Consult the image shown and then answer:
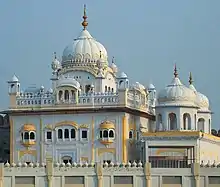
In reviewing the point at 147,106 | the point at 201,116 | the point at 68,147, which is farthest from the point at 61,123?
the point at 201,116

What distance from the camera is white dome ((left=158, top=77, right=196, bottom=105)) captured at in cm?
5056

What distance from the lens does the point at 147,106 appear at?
54.3 m

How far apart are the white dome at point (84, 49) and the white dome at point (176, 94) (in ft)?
15.8

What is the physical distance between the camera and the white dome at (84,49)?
53.4 metres

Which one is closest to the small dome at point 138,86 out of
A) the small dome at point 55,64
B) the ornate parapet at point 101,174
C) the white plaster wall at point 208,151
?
the small dome at point 55,64

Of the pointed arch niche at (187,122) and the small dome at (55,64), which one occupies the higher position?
the small dome at (55,64)

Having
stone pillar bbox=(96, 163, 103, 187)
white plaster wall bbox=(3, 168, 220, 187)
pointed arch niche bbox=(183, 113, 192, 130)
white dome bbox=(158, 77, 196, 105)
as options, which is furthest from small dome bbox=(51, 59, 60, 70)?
stone pillar bbox=(96, 163, 103, 187)

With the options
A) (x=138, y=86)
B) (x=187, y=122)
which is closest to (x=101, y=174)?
(x=187, y=122)

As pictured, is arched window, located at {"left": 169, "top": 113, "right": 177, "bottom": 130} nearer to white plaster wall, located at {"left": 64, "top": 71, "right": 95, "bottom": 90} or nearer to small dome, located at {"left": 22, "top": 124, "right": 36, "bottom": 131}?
white plaster wall, located at {"left": 64, "top": 71, "right": 95, "bottom": 90}

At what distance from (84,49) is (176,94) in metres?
6.70

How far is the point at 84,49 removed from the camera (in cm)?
5366

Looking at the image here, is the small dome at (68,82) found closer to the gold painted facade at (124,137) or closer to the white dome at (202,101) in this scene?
the gold painted facade at (124,137)

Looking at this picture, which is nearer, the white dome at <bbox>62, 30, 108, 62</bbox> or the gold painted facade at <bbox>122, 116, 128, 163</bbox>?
the gold painted facade at <bbox>122, 116, 128, 163</bbox>

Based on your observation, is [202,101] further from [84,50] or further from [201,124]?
[84,50]
